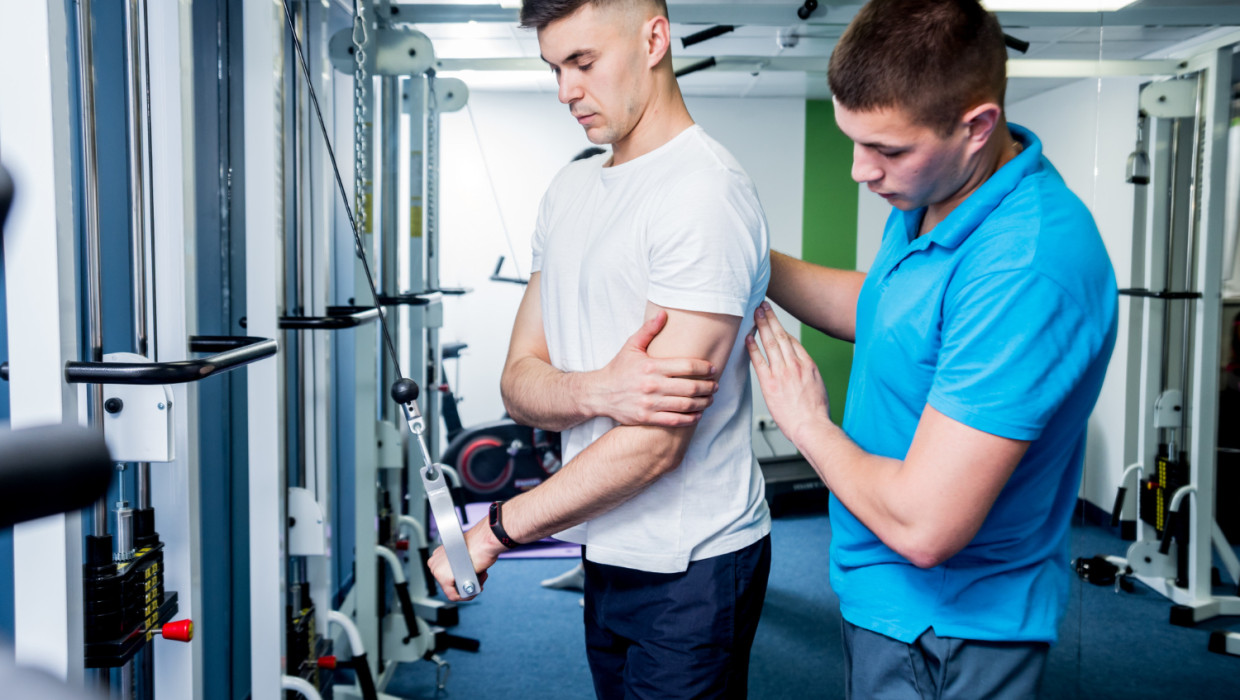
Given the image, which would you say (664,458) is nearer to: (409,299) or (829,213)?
(409,299)

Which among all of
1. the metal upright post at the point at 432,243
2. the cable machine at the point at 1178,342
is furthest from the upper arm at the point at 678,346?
the cable machine at the point at 1178,342

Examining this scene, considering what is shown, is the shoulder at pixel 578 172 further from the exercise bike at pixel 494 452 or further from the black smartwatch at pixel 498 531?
the exercise bike at pixel 494 452

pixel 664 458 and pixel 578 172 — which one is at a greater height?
pixel 578 172

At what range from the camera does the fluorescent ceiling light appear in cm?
268

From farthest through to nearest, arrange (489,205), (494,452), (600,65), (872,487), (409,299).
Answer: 1. (494,452)
2. (489,205)
3. (409,299)
4. (600,65)
5. (872,487)

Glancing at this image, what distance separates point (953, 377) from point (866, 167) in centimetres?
26

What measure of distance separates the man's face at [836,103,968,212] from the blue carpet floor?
1.78m

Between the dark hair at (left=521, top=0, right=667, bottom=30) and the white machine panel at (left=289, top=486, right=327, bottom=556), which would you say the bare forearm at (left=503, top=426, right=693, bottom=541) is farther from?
the white machine panel at (left=289, top=486, right=327, bottom=556)

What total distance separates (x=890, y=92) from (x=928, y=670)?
0.65 m

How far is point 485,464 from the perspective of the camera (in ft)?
13.8

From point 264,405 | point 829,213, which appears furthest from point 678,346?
point 829,213

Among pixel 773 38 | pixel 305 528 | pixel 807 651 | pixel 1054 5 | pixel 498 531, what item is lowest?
pixel 807 651

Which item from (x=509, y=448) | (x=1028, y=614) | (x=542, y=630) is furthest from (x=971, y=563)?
(x=509, y=448)

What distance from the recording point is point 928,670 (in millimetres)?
998
